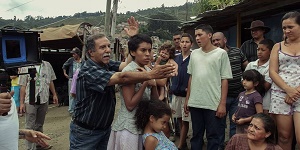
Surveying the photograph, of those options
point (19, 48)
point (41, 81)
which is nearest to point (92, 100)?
point (19, 48)

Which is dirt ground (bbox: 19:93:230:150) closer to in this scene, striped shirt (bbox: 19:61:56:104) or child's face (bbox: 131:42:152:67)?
striped shirt (bbox: 19:61:56:104)

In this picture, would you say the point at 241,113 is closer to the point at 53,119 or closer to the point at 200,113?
the point at 200,113

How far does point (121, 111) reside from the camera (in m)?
2.54

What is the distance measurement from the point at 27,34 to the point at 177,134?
146 inches

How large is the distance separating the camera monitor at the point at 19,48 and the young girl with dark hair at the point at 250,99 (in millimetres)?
2397

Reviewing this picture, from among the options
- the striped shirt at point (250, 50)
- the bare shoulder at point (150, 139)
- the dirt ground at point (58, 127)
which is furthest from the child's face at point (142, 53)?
the dirt ground at point (58, 127)

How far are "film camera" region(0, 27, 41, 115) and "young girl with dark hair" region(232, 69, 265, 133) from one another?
2390 mm

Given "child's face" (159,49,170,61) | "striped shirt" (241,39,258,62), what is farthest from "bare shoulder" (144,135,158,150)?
"striped shirt" (241,39,258,62)

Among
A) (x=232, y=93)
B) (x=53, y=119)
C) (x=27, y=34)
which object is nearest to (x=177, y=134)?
(x=232, y=93)

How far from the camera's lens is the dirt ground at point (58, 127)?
562 centimetres

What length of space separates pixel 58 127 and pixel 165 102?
467 centimetres

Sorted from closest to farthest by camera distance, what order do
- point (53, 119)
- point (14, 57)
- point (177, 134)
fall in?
point (14, 57)
point (177, 134)
point (53, 119)

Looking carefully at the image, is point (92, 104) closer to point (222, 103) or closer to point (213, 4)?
point (222, 103)

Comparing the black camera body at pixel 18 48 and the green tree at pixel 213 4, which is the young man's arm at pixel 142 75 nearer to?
the black camera body at pixel 18 48
